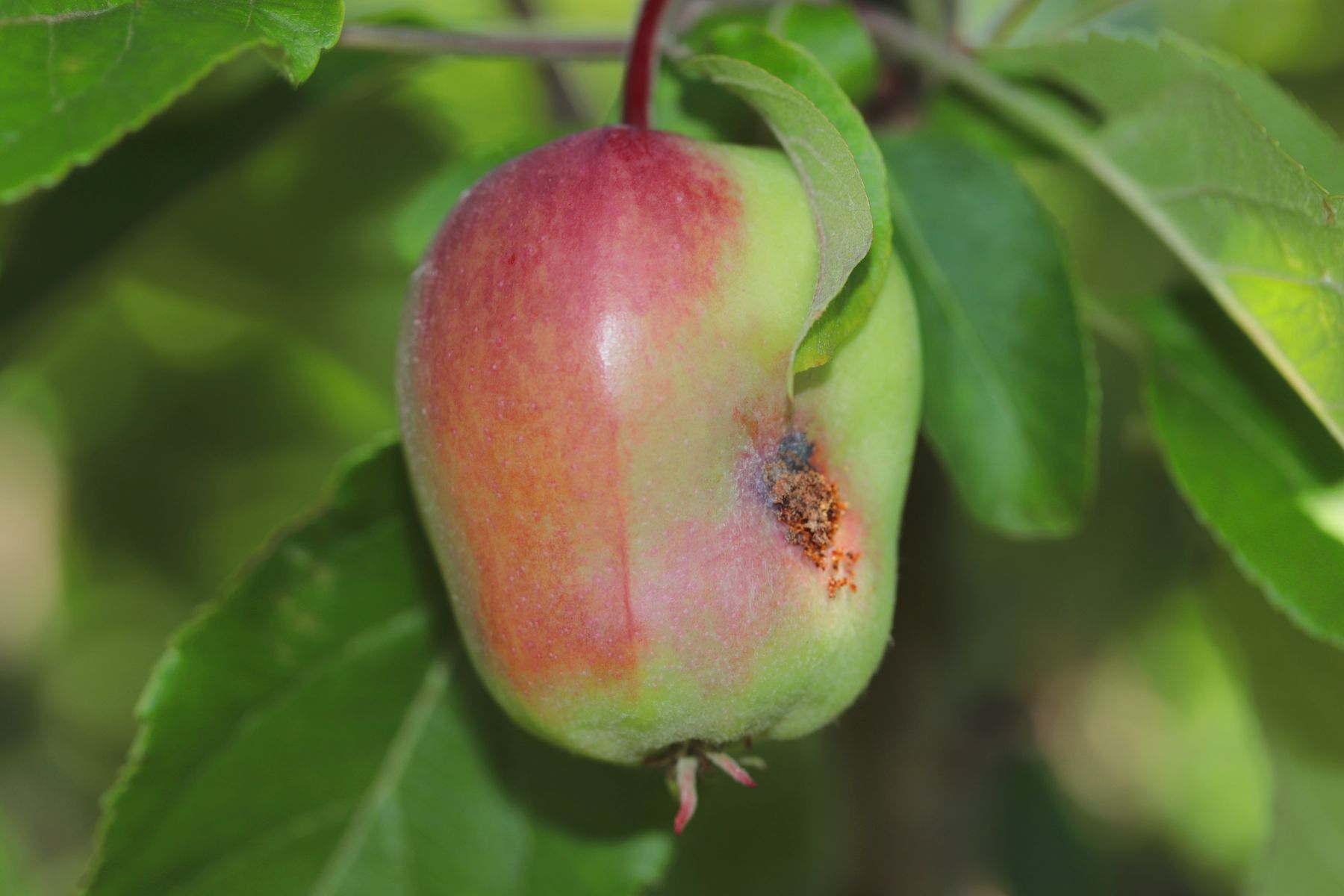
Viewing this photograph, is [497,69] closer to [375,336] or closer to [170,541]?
[375,336]

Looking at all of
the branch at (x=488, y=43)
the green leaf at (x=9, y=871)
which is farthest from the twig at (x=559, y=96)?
the green leaf at (x=9, y=871)

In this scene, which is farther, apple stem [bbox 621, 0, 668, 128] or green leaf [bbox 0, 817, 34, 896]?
green leaf [bbox 0, 817, 34, 896]

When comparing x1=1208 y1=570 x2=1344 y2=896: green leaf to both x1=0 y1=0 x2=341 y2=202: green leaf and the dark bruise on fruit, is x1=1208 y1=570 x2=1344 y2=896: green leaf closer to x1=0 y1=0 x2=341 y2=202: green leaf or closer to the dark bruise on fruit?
the dark bruise on fruit

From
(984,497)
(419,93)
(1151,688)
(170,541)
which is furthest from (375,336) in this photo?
(1151,688)

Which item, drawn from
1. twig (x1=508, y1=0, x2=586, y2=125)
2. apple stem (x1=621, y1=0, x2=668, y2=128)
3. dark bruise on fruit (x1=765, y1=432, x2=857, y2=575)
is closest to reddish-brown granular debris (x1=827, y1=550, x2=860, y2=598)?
dark bruise on fruit (x1=765, y1=432, x2=857, y2=575)

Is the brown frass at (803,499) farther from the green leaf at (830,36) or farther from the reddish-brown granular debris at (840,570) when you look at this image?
the green leaf at (830,36)

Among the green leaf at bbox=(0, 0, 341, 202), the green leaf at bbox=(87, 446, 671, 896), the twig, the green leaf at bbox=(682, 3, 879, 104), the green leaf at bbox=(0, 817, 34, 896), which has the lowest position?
the green leaf at bbox=(0, 817, 34, 896)

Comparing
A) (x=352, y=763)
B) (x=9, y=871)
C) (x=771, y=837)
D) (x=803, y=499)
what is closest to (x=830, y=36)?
(x=803, y=499)

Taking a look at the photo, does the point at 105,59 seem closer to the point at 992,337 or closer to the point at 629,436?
the point at 629,436
